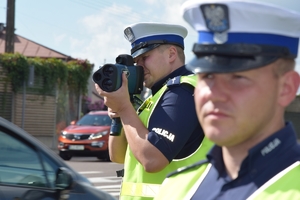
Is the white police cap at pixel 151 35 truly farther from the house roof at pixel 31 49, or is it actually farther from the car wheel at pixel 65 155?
the house roof at pixel 31 49

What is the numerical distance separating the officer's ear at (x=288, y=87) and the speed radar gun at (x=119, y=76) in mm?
1767

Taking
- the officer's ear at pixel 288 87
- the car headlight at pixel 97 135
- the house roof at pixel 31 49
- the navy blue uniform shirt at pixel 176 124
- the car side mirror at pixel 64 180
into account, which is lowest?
the car headlight at pixel 97 135

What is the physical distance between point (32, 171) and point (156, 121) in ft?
4.59

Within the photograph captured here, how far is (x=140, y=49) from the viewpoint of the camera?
144 inches

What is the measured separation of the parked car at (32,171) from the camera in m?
4.29

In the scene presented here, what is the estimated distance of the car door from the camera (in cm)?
426

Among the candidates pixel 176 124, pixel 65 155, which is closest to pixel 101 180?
pixel 65 155

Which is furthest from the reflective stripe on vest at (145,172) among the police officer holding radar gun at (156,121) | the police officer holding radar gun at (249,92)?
the police officer holding radar gun at (249,92)

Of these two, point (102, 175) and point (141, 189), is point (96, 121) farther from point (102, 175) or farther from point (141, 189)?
point (141, 189)

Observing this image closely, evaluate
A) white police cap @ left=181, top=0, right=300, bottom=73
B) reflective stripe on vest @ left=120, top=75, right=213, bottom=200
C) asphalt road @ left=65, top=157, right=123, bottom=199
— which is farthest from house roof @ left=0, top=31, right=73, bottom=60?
white police cap @ left=181, top=0, right=300, bottom=73

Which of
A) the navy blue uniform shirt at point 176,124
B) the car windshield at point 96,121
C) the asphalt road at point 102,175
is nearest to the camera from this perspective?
the navy blue uniform shirt at point 176,124

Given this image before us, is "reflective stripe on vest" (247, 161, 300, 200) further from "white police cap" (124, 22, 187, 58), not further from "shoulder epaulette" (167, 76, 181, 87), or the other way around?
"white police cap" (124, 22, 187, 58)

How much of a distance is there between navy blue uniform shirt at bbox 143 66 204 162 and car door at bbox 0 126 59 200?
4.05 ft

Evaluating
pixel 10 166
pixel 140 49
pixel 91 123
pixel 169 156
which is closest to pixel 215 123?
pixel 169 156
